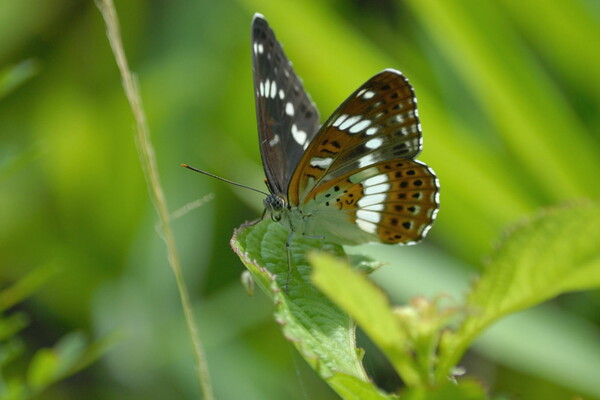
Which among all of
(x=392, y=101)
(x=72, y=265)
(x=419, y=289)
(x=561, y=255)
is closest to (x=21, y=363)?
(x=72, y=265)

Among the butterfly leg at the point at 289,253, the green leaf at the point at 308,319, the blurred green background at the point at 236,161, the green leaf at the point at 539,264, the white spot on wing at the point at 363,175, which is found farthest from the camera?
the blurred green background at the point at 236,161

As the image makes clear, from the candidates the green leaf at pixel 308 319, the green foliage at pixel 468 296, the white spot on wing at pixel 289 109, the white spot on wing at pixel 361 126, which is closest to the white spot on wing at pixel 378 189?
the white spot on wing at pixel 361 126

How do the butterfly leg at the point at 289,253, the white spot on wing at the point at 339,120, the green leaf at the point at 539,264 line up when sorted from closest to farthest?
1. the green leaf at the point at 539,264
2. the butterfly leg at the point at 289,253
3. the white spot on wing at the point at 339,120

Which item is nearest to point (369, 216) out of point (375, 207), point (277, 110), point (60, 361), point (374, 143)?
point (375, 207)

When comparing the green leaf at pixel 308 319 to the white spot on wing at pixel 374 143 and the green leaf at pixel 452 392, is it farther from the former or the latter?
the white spot on wing at pixel 374 143

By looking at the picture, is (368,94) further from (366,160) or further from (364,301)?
(364,301)

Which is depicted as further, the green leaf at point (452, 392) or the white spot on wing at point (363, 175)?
the white spot on wing at point (363, 175)

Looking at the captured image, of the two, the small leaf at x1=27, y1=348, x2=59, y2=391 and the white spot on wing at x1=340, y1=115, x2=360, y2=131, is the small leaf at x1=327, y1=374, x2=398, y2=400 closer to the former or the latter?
the small leaf at x1=27, y1=348, x2=59, y2=391
